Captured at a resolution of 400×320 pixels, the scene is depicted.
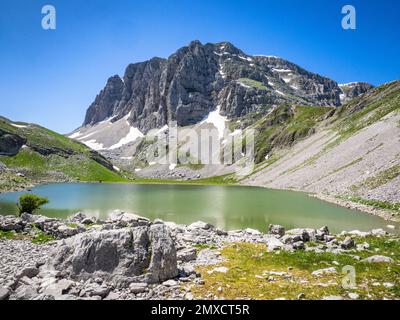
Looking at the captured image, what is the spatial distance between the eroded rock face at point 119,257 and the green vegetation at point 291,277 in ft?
8.68

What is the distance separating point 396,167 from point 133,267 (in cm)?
6890

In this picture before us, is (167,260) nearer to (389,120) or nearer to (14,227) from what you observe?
(14,227)

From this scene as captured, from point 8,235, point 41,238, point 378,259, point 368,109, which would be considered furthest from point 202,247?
point 368,109

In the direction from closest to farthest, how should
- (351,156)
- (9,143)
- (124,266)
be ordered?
(124,266) → (351,156) → (9,143)

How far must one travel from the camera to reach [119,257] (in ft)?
61.2

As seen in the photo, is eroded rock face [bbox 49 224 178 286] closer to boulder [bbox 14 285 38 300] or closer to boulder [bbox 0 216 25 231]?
boulder [bbox 14 285 38 300]

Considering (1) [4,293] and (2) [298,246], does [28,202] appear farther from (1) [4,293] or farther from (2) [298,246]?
(2) [298,246]

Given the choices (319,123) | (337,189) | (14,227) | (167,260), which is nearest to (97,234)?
(167,260)

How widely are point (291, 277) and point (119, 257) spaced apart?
997cm

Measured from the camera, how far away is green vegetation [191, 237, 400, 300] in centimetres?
1628

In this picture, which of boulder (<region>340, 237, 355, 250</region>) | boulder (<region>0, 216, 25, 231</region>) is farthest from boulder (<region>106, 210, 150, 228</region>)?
boulder (<region>340, 237, 355, 250</region>)

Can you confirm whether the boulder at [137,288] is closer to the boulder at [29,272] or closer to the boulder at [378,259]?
the boulder at [29,272]

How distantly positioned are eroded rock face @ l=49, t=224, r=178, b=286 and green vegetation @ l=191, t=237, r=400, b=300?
264cm

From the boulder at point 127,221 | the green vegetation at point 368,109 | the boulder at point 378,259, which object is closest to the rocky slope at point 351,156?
the green vegetation at point 368,109
